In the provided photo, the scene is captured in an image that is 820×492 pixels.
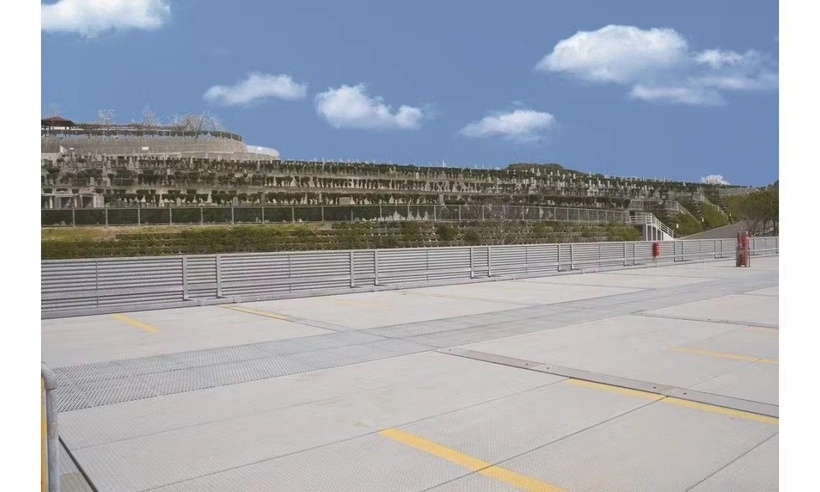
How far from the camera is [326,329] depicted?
988 cm

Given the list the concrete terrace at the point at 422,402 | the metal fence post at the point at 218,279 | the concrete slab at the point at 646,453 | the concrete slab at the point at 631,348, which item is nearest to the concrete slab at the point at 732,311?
the concrete terrace at the point at 422,402

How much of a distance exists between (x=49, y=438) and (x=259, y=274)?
38.0 feet

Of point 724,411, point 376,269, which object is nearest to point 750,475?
point 724,411

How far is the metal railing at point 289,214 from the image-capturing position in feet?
147

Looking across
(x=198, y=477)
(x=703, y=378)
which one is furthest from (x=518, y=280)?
(x=198, y=477)

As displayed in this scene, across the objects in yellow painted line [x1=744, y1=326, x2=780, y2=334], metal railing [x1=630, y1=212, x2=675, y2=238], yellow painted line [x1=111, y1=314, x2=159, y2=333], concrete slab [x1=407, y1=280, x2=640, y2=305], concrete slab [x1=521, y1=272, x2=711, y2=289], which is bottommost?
yellow painted line [x1=111, y1=314, x2=159, y2=333]

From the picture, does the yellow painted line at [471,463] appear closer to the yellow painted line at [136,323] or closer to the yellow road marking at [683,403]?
the yellow road marking at [683,403]

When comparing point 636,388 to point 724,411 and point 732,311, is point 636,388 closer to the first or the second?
point 724,411

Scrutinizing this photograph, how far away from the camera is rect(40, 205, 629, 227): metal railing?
147 ft

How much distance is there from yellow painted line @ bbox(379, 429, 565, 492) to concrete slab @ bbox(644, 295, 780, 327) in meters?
7.30

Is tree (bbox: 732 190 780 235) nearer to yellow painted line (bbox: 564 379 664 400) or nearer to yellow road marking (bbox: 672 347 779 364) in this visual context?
yellow road marking (bbox: 672 347 779 364)

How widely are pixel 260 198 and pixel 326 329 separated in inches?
2069

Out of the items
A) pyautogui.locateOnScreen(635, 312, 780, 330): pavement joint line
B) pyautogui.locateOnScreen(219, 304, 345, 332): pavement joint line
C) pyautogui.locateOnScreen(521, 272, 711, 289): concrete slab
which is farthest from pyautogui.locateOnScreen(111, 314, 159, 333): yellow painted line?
pyautogui.locateOnScreen(521, 272, 711, 289): concrete slab
